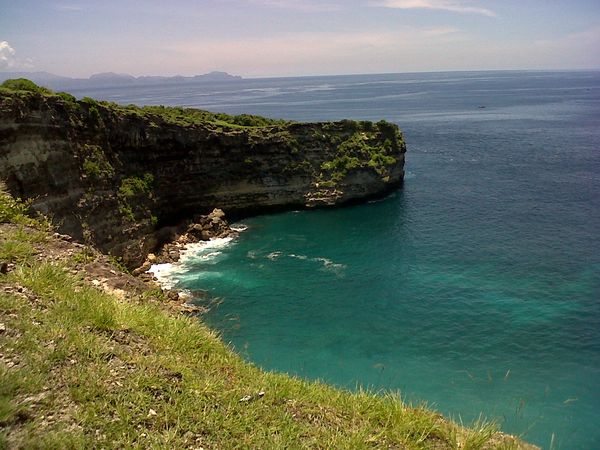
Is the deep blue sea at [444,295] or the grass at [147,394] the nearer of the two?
the grass at [147,394]

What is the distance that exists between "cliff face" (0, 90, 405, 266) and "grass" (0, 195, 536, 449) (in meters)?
24.7

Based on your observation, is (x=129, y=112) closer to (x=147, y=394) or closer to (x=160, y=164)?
(x=160, y=164)

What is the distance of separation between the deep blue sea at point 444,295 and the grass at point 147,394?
2.15 meters

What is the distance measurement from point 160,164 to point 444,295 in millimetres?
34732

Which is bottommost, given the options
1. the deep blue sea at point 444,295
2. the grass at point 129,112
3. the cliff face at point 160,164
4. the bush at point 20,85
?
the deep blue sea at point 444,295

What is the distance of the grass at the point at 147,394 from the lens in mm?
6406

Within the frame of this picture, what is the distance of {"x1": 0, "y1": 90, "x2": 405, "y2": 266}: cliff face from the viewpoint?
35.7m

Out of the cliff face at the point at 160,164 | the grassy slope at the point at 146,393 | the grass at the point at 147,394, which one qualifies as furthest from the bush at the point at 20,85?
the grass at the point at 147,394

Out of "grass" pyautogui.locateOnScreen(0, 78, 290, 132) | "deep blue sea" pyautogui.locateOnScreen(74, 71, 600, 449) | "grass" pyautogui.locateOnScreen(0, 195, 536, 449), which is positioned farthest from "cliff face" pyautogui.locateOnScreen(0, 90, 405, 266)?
"grass" pyautogui.locateOnScreen(0, 195, 536, 449)

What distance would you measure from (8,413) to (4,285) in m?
3.86

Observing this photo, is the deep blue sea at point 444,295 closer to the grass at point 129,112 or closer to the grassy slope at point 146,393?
the grassy slope at point 146,393

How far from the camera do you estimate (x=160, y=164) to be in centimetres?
5269

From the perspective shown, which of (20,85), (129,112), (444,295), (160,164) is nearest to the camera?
(20,85)

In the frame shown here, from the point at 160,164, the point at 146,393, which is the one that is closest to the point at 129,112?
the point at 160,164
